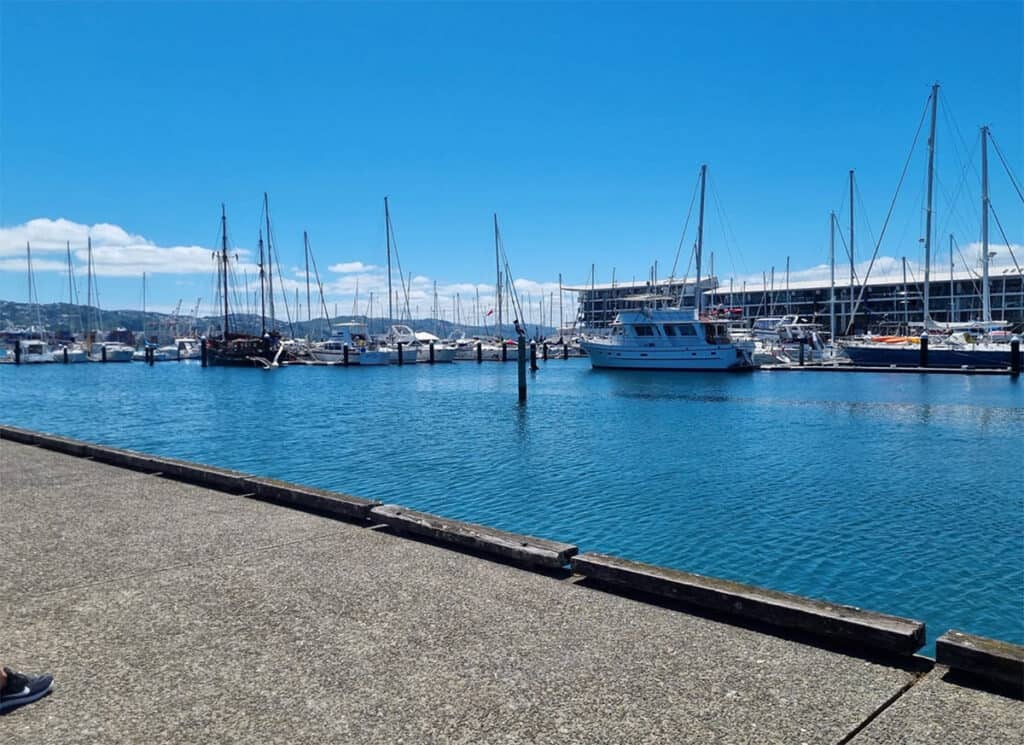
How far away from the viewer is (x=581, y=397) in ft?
154

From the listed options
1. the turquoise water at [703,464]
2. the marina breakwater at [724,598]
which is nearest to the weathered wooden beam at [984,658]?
the marina breakwater at [724,598]

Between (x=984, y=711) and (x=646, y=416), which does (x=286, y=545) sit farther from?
(x=646, y=416)

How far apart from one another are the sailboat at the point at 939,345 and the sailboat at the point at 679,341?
36.1 ft

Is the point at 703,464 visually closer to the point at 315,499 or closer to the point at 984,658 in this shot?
the point at 315,499

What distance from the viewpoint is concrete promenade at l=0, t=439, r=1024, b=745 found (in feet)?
13.8

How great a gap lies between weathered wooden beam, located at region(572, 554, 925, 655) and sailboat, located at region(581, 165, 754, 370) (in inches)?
2329

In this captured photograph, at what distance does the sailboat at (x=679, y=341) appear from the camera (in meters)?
64.1

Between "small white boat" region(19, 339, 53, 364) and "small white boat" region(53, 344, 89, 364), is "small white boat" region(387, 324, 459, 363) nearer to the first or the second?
"small white boat" region(53, 344, 89, 364)

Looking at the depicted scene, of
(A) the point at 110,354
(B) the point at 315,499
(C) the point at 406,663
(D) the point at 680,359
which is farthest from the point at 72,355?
(C) the point at 406,663

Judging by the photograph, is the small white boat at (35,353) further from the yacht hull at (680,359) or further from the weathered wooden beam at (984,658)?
the weathered wooden beam at (984,658)

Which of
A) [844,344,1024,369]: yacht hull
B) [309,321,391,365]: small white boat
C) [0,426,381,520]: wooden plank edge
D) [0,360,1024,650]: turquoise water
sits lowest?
[0,360,1024,650]: turquoise water

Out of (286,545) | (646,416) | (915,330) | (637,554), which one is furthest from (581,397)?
(915,330)

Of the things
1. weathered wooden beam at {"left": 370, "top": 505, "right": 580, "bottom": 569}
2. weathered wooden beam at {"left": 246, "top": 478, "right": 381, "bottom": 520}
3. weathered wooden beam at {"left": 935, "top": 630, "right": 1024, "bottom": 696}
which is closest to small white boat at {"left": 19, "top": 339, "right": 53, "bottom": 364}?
weathered wooden beam at {"left": 246, "top": 478, "right": 381, "bottom": 520}

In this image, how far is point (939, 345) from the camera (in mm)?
65000
